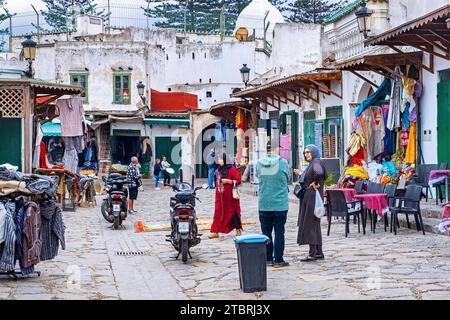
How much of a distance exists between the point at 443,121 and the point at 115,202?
701cm

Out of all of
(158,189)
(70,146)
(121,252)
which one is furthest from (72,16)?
(121,252)

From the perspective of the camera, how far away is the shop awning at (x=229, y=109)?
33594mm

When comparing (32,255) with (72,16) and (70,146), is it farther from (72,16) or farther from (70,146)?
(72,16)

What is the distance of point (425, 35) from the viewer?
1571 centimetres

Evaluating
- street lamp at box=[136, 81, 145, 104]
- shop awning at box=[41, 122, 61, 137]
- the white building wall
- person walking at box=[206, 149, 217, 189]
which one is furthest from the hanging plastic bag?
street lamp at box=[136, 81, 145, 104]

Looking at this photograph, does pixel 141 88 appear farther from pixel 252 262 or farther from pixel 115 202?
pixel 252 262

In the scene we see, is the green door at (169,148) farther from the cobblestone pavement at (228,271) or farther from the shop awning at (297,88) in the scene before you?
the cobblestone pavement at (228,271)

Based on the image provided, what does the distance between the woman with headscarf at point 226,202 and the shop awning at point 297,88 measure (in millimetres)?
8855

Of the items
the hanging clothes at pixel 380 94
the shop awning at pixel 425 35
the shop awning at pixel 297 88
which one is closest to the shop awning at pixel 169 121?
the shop awning at pixel 297 88

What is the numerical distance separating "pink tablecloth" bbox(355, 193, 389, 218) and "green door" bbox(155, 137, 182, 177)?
90.1 ft

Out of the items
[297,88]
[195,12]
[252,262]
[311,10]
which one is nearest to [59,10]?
[195,12]

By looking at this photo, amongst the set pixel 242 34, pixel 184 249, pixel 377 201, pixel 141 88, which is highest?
pixel 242 34
